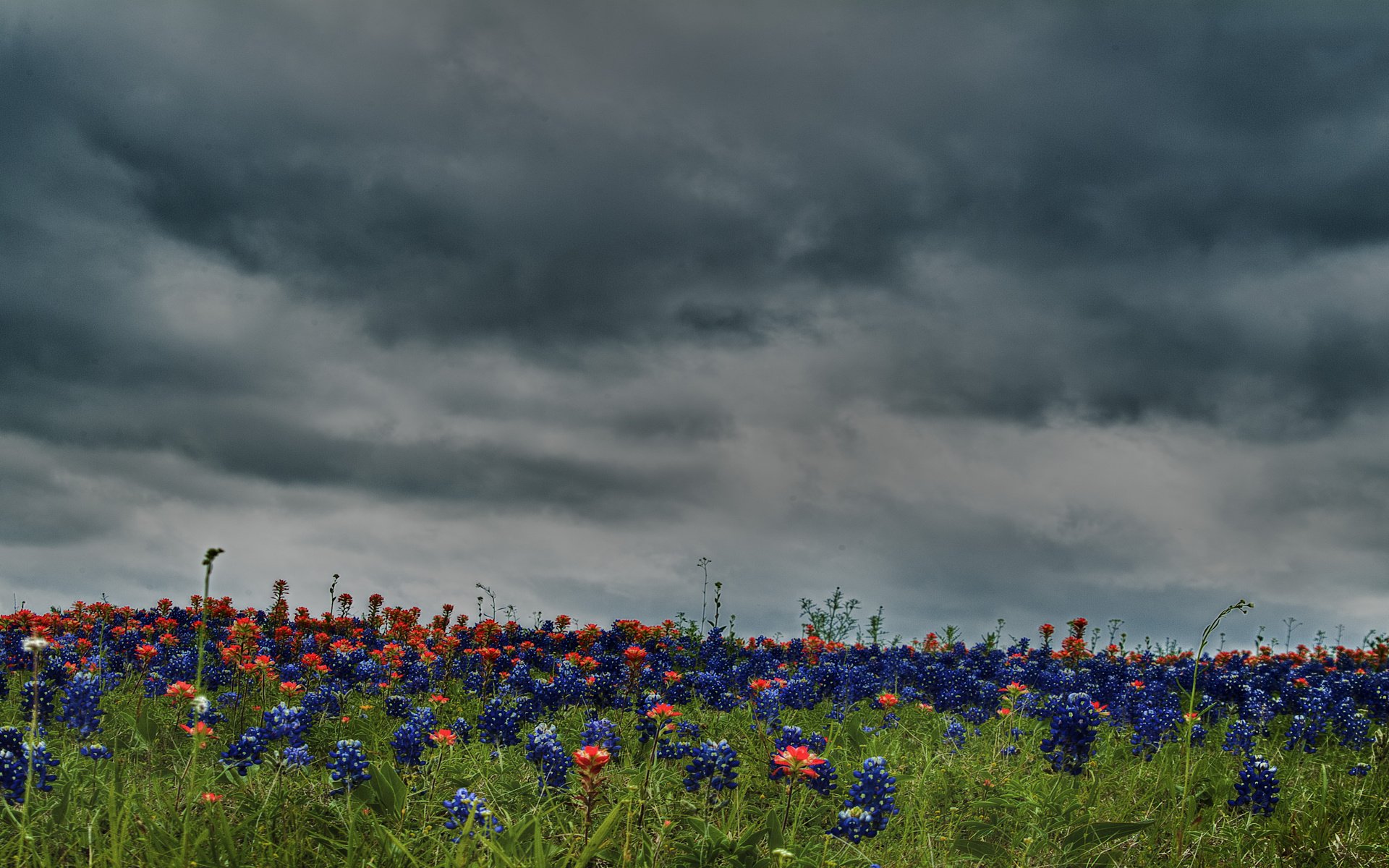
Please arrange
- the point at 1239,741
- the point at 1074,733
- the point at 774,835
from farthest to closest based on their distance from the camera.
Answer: the point at 1239,741 < the point at 1074,733 < the point at 774,835

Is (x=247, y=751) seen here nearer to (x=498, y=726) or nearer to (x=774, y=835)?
(x=498, y=726)

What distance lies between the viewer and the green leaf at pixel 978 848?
207 inches

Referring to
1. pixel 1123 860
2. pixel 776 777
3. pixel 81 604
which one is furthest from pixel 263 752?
pixel 81 604

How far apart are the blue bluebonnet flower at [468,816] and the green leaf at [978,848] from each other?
2.87 metres

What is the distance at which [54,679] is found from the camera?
343 inches

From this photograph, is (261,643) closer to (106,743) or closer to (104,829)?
(106,743)

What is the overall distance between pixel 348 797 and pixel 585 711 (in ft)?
14.1

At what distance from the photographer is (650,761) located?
530cm

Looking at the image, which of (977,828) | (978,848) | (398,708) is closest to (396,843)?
(978,848)

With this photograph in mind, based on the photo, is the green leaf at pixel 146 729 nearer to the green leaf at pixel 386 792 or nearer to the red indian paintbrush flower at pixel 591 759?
the green leaf at pixel 386 792

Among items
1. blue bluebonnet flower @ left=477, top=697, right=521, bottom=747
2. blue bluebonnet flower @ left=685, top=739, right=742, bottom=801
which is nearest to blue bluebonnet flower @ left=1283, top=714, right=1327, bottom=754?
blue bluebonnet flower @ left=685, top=739, right=742, bottom=801

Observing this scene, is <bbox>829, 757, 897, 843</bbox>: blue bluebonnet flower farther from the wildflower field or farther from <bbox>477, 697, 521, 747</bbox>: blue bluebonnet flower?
<bbox>477, 697, 521, 747</bbox>: blue bluebonnet flower

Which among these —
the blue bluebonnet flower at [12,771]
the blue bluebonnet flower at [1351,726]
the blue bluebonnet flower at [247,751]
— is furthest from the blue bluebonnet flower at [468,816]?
the blue bluebonnet flower at [1351,726]

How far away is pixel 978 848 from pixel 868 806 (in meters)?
1.16
